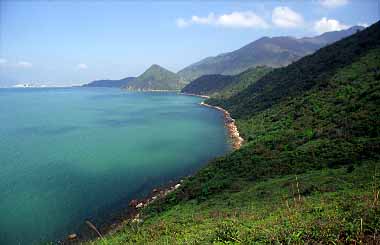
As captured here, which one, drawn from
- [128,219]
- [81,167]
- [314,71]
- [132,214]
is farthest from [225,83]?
[128,219]

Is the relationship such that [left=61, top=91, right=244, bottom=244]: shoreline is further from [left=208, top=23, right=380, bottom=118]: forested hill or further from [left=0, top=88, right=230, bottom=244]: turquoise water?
[left=208, top=23, right=380, bottom=118]: forested hill

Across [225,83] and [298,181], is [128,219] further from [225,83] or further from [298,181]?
[225,83]

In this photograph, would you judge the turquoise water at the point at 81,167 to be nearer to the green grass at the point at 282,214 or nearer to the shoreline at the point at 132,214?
the shoreline at the point at 132,214

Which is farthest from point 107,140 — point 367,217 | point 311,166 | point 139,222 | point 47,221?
point 367,217

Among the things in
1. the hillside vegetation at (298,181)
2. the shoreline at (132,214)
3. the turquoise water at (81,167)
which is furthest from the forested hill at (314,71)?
the shoreline at (132,214)

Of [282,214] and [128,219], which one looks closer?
[282,214]

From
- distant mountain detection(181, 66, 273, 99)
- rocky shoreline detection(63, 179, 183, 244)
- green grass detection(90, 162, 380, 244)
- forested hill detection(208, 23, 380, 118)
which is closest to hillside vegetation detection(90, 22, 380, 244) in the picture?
green grass detection(90, 162, 380, 244)
